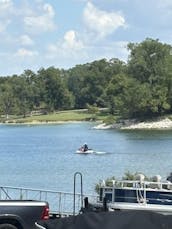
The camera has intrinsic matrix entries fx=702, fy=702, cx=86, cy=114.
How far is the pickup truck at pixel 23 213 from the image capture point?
1248 cm

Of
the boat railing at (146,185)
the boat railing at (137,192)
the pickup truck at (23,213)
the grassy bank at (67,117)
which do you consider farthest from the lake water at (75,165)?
the grassy bank at (67,117)

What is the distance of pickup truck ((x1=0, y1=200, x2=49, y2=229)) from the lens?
12484mm

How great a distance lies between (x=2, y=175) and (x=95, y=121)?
12684 cm

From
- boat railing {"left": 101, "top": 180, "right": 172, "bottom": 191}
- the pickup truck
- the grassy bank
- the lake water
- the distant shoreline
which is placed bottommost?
the lake water

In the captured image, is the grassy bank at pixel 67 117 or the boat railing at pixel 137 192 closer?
the boat railing at pixel 137 192

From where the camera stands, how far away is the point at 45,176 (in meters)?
47.4

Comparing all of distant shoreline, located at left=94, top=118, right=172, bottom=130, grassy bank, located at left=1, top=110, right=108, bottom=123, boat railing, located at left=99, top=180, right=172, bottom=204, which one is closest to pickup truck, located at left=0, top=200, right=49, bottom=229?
boat railing, located at left=99, top=180, right=172, bottom=204

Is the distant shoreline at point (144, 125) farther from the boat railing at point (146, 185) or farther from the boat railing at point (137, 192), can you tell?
the boat railing at point (137, 192)

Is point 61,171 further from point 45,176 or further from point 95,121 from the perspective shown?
point 95,121

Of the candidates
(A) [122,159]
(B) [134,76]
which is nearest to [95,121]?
(B) [134,76]

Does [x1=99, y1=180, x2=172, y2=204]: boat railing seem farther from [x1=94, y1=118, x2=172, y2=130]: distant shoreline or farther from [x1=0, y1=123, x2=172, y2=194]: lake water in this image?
[x1=94, y1=118, x2=172, y2=130]: distant shoreline

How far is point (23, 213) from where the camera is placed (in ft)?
41.0

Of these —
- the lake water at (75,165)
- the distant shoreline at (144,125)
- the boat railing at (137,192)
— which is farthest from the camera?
the distant shoreline at (144,125)

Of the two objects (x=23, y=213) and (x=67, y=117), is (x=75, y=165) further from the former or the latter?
(x=67, y=117)
